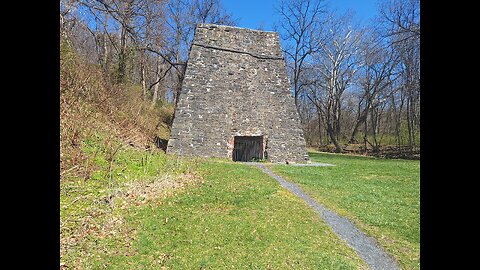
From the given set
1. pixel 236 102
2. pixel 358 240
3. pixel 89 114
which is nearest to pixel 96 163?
pixel 89 114

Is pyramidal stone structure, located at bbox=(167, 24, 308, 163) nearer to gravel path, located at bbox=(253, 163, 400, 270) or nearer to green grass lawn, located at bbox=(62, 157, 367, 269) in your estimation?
green grass lawn, located at bbox=(62, 157, 367, 269)

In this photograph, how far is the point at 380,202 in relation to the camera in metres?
7.41

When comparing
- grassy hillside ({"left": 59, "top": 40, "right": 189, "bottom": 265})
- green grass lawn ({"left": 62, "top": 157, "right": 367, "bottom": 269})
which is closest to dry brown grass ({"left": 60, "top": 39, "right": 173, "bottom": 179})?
grassy hillside ({"left": 59, "top": 40, "right": 189, "bottom": 265})

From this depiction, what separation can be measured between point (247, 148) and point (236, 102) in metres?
2.79

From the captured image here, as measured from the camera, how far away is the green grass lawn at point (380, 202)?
492cm

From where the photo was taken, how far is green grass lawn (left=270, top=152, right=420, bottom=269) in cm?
492

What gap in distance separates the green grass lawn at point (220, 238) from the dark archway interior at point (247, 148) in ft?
29.5

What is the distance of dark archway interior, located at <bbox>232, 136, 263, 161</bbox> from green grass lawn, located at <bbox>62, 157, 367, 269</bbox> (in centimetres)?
900

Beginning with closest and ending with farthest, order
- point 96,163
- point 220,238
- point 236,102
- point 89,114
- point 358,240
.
Answer: point 220,238 < point 358,240 < point 96,163 < point 89,114 < point 236,102

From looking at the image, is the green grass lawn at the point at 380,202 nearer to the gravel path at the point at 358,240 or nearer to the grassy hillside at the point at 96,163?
the gravel path at the point at 358,240

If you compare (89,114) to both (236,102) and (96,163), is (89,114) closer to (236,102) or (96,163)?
(96,163)

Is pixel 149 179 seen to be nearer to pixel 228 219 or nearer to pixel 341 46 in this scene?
pixel 228 219

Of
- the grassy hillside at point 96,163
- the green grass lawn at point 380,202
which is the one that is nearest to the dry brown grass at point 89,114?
the grassy hillside at point 96,163
